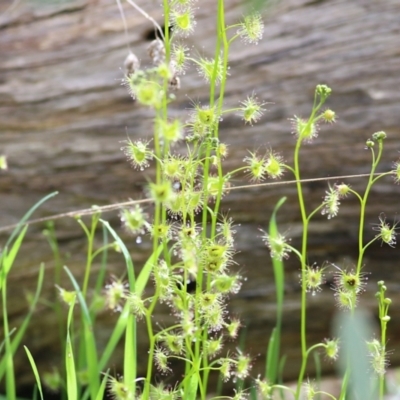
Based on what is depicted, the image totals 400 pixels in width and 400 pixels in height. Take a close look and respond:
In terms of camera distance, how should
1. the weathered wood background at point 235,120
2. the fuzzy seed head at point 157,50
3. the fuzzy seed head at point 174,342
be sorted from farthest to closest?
the weathered wood background at point 235,120
the fuzzy seed head at point 157,50
the fuzzy seed head at point 174,342

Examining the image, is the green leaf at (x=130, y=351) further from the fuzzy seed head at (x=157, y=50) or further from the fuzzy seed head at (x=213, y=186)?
the fuzzy seed head at (x=157, y=50)

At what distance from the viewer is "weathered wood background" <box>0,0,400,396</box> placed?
4.10 feet

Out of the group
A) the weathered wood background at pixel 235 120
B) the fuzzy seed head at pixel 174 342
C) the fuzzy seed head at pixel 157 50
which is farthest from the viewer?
the weathered wood background at pixel 235 120

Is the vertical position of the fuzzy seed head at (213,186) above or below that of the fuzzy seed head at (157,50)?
below

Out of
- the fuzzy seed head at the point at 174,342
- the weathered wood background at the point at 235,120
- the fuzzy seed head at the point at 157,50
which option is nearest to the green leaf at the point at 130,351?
the fuzzy seed head at the point at 174,342

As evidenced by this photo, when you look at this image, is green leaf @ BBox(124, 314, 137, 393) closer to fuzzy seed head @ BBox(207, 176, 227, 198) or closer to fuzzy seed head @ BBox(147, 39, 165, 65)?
fuzzy seed head @ BBox(207, 176, 227, 198)

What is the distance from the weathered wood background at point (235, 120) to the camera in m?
1.25

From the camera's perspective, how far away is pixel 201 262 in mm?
650

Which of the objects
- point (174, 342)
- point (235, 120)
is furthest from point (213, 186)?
point (235, 120)

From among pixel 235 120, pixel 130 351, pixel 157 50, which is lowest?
pixel 130 351

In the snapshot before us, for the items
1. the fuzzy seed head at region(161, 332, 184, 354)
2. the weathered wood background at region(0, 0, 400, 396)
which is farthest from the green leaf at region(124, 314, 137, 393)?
the weathered wood background at region(0, 0, 400, 396)

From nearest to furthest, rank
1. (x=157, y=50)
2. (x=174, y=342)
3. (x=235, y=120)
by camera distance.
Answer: (x=174, y=342) → (x=157, y=50) → (x=235, y=120)

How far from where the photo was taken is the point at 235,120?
127cm

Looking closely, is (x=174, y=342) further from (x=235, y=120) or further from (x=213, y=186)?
(x=235, y=120)
